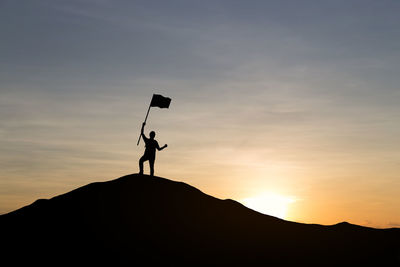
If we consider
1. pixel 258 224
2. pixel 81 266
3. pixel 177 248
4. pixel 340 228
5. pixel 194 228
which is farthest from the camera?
pixel 340 228

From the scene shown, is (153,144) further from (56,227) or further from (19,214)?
(19,214)

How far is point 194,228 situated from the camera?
97.2 feet

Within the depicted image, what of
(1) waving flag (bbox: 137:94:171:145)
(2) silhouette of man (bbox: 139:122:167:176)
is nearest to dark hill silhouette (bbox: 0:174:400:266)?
(2) silhouette of man (bbox: 139:122:167:176)

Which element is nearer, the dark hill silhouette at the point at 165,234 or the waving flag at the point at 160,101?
the dark hill silhouette at the point at 165,234

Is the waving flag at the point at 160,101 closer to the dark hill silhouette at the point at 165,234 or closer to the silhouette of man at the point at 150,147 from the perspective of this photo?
the silhouette of man at the point at 150,147

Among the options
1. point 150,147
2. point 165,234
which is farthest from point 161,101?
point 165,234

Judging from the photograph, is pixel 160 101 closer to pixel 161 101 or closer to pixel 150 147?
pixel 161 101

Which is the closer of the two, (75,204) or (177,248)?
(177,248)

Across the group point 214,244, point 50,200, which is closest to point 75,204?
point 50,200

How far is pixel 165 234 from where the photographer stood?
28.5 m

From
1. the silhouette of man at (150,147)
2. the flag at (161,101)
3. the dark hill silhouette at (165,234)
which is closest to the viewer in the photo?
the dark hill silhouette at (165,234)

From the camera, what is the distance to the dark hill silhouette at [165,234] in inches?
1050

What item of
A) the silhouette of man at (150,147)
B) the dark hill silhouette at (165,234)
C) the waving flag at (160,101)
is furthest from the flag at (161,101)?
the dark hill silhouette at (165,234)

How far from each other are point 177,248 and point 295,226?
29.9 feet
